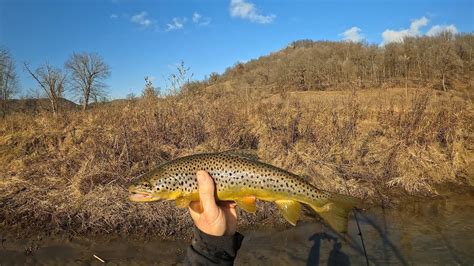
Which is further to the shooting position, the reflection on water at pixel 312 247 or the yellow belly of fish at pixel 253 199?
the reflection on water at pixel 312 247

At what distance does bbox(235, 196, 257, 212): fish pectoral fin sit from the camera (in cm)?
273

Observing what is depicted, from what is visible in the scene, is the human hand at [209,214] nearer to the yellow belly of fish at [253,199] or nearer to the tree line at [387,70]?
the yellow belly of fish at [253,199]

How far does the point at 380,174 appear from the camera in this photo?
12.0 m

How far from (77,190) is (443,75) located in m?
24.4

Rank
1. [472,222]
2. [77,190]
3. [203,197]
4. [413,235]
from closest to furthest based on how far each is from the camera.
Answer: [203,197] → [413,235] → [472,222] → [77,190]

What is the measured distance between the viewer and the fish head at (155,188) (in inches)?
111

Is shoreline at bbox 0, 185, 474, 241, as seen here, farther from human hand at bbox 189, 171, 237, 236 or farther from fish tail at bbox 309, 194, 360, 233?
human hand at bbox 189, 171, 237, 236

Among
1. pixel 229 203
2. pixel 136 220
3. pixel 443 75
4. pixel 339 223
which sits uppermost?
pixel 443 75

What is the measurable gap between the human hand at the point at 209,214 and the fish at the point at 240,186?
0.60 feet

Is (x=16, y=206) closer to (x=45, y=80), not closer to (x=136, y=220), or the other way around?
(x=136, y=220)

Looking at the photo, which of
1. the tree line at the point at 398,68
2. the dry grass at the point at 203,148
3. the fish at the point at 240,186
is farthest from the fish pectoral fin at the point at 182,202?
the tree line at the point at 398,68

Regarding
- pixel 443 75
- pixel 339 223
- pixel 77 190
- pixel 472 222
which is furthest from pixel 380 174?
pixel 443 75

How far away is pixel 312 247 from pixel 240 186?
6.07 m

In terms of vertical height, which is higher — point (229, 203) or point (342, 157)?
point (229, 203)
